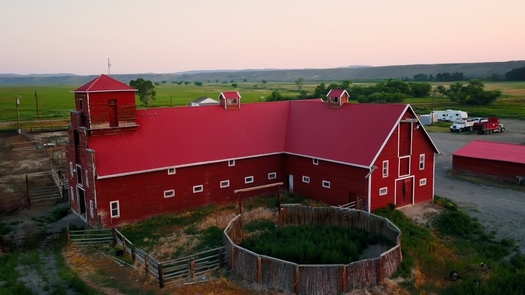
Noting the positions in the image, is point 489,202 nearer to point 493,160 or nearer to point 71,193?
point 493,160

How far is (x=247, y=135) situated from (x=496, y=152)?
23.9 metres

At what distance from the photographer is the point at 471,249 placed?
2559 cm

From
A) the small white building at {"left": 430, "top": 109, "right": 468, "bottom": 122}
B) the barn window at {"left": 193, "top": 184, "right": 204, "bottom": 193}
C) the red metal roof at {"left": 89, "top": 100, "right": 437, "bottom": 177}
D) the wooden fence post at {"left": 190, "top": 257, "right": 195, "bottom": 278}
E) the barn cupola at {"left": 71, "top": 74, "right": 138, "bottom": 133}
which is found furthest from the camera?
the small white building at {"left": 430, "top": 109, "right": 468, "bottom": 122}

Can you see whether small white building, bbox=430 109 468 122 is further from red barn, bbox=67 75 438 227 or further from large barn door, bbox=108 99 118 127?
large barn door, bbox=108 99 118 127

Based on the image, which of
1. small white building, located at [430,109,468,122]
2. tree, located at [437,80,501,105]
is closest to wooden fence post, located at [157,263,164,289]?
small white building, located at [430,109,468,122]

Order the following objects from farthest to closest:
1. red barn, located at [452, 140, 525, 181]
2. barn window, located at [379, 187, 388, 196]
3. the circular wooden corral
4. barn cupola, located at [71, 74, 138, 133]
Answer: red barn, located at [452, 140, 525, 181] → barn window, located at [379, 187, 388, 196] → barn cupola, located at [71, 74, 138, 133] → the circular wooden corral

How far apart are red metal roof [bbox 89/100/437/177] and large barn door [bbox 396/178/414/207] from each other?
12.6ft

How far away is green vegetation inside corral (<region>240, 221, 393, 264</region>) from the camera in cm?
2241

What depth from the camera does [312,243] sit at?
23.8 m

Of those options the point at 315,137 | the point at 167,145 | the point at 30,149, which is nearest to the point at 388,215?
the point at 315,137

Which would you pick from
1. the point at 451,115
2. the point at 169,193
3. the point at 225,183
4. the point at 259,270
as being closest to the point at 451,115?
the point at 451,115

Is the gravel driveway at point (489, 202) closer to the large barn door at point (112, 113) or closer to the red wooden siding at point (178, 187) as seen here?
the red wooden siding at point (178, 187)

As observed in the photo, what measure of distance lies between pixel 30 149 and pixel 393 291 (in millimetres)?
56089

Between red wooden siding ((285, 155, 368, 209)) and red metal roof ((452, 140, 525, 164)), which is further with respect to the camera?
red metal roof ((452, 140, 525, 164))
